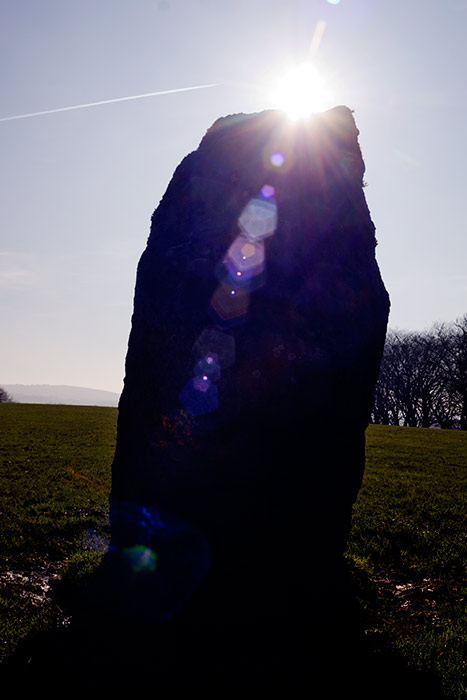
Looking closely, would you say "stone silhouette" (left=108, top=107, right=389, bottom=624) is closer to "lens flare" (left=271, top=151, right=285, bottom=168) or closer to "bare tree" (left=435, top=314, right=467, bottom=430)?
"lens flare" (left=271, top=151, right=285, bottom=168)

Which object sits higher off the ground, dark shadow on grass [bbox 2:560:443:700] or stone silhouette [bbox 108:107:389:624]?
stone silhouette [bbox 108:107:389:624]

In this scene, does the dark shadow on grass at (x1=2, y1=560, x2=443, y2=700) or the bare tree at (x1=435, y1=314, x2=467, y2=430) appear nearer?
the dark shadow on grass at (x1=2, y1=560, x2=443, y2=700)

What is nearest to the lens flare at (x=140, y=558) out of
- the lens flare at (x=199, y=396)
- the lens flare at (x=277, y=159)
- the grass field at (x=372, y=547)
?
the grass field at (x=372, y=547)

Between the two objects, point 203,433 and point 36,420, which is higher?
point 203,433

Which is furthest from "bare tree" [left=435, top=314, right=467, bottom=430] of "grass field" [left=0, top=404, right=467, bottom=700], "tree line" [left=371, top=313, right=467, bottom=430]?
"grass field" [left=0, top=404, right=467, bottom=700]

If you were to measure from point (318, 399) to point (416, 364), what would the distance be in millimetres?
57857

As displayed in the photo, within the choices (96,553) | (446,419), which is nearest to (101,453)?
(96,553)

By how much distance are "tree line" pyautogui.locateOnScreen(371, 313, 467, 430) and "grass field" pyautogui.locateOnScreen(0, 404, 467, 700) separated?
42.7 meters

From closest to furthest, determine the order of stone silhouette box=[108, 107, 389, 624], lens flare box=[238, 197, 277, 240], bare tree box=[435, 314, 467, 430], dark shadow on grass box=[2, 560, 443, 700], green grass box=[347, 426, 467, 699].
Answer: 1. dark shadow on grass box=[2, 560, 443, 700]
2. green grass box=[347, 426, 467, 699]
3. stone silhouette box=[108, 107, 389, 624]
4. lens flare box=[238, 197, 277, 240]
5. bare tree box=[435, 314, 467, 430]

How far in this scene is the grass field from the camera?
15.7ft

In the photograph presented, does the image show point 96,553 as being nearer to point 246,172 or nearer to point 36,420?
point 246,172

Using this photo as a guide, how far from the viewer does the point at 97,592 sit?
545cm

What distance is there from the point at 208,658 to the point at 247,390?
2.72 meters

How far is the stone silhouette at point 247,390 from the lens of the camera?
5375mm
